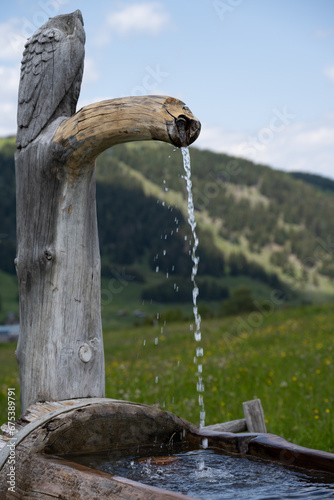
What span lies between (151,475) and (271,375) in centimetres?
562

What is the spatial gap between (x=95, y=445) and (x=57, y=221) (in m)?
1.50

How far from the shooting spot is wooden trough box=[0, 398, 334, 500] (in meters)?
2.75

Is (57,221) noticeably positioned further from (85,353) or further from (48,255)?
(85,353)

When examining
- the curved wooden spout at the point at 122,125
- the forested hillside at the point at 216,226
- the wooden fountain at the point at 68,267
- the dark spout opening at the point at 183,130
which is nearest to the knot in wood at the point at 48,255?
the wooden fountain at the point at 68,267

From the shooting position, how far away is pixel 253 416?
15.4 ft

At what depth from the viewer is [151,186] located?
6245 inches

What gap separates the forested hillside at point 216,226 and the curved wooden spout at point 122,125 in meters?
107

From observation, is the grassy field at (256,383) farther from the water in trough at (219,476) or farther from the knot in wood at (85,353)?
the water in trough at (219,476)

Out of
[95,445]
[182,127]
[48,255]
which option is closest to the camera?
[182,127]

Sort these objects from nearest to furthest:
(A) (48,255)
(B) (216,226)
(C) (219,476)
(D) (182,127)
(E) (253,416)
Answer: (D) (182,127) < (C) (219,476) < (A) (48,255) < (E) (253,416) < (B) (216,226)

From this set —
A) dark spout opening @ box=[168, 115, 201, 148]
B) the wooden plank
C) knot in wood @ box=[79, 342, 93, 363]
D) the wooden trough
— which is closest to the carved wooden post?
knot in wood @ box=[79, 342, 93, 363]

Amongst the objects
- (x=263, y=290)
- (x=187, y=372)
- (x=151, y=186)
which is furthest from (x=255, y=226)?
(x=187, y=372)

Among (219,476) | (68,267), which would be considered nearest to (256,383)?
(219,476)

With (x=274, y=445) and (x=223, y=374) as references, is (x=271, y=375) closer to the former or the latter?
(x=223, y=374)
